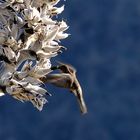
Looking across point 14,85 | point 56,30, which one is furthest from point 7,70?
point 56,30

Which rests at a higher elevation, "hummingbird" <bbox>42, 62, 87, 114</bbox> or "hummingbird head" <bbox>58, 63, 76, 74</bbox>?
"hummingbird head" <bbox>58, 63, 76, 74</bbox>

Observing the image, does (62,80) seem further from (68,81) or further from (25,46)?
(25,46)

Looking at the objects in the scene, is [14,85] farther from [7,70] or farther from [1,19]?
[1,19]

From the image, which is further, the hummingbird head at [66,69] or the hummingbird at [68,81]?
the hummingbird head at [66,69]

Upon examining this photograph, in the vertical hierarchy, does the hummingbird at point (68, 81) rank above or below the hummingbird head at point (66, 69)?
below

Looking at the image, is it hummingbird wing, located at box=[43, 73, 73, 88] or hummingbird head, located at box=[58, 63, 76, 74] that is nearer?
hummingbird wing, located at box=[43, 73, 73, 88]
